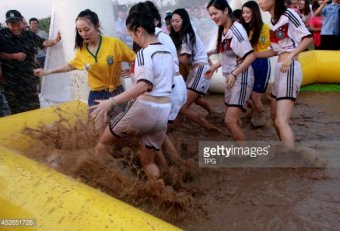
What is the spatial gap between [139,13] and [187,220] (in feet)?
5.16

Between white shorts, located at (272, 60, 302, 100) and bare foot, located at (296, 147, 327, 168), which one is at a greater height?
white shorts, located at (272, 60, 302, 100)

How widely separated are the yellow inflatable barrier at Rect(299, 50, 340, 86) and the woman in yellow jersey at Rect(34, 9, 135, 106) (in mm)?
4327

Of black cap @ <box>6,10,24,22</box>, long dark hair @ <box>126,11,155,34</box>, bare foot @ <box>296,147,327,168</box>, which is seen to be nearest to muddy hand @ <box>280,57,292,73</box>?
bare foot @ <box>296,147,327,168</box>

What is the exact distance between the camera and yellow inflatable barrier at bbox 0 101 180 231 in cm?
240

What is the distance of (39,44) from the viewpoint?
20.9 feet

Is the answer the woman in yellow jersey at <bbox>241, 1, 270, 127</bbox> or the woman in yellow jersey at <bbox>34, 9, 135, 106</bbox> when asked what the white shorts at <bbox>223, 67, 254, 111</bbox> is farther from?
the woman in yellow jersey at <bbox>34, 9, 135, 106</bbox>

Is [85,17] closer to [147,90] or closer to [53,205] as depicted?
[147,90]

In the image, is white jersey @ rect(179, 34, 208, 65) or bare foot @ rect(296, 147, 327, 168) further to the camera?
white jersey @ rect(179, 34, 208, 65)

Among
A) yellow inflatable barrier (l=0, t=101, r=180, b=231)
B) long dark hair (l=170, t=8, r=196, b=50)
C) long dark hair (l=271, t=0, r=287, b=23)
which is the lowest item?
yellow inflatable barrier (l=0, t=101, r=180, b=231)

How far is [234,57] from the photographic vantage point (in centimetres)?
455

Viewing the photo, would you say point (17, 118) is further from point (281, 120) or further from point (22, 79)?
point (281, 120)

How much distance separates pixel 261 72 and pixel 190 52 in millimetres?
909

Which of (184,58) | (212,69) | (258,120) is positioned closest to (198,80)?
(184,58)

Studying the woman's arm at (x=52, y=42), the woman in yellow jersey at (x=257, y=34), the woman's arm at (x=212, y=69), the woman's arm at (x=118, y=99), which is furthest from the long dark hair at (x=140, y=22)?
the woman's arm at (x=52, y=42)
